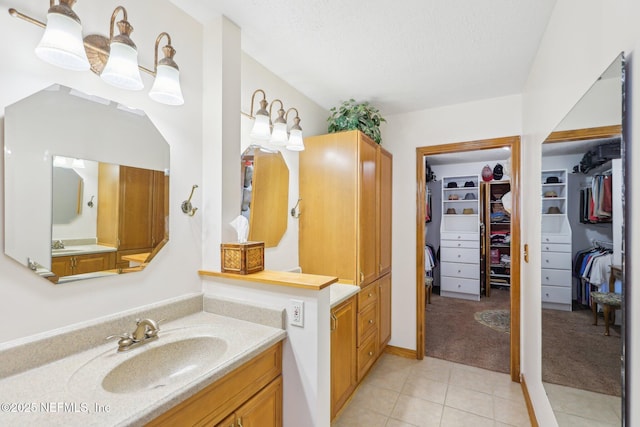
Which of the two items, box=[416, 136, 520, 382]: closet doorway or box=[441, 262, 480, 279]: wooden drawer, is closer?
box=[416, 136, 520, 382]: closet doorway

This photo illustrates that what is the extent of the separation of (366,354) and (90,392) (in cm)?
197

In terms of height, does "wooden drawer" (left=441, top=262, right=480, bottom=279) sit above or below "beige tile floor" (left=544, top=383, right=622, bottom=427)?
below

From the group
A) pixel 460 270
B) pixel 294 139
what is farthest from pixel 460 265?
pixel 294 139

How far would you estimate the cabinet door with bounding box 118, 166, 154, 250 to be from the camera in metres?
1.31

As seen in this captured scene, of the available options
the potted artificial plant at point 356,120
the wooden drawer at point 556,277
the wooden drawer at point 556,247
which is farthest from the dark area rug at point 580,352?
the potted artificial plant at point 356,120

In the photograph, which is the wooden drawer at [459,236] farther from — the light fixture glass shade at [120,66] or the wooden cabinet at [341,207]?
the light fixture glass shade at [120,66]

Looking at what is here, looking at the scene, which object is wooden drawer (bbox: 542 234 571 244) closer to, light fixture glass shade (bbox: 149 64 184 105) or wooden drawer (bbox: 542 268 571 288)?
wooden drawer (bbox: 542 268 571 288)

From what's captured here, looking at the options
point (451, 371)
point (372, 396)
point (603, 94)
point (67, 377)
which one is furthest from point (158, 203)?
point (451, 371)

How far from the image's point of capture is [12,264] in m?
0.98

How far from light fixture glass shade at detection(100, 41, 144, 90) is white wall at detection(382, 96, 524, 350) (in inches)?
95.5

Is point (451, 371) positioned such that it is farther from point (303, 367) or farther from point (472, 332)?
point (303, 367)

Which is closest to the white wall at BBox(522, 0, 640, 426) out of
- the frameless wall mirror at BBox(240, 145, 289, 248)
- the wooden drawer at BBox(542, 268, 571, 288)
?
the wooden drawer at BBox(542, 268, 571, 288)

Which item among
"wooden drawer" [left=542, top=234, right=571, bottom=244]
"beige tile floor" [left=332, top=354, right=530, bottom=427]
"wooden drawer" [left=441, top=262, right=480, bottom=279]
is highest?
"wooden drawer" [left=542, top=234, right=571, bottom=244]

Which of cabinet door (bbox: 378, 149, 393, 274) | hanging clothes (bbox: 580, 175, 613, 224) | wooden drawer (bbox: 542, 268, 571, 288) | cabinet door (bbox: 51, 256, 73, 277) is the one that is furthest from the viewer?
cabinet door (bbox: 378, 149, 393, 274)
